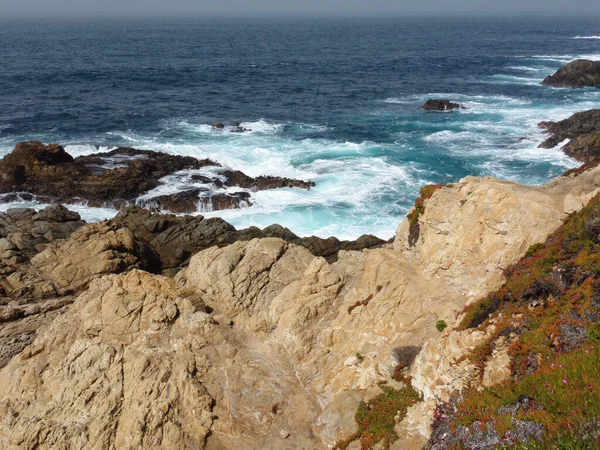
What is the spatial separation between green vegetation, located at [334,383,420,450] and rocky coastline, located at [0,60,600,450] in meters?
0.05

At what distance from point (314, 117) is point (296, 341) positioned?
5439 cm

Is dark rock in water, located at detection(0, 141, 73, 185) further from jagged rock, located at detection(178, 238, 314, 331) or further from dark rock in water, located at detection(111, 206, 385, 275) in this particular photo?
jagged rock, located at detection(178, 238, 314, 331)

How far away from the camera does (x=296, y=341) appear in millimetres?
19266

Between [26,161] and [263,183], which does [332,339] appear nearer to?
[263,183]

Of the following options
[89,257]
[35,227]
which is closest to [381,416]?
[89,257]

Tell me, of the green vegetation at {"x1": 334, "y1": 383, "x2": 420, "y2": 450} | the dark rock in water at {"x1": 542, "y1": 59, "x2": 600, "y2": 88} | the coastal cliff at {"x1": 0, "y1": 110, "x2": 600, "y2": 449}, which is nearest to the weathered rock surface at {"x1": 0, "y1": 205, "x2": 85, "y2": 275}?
the coastal cliff at {"x1": 0, "y1": 110, "x2": 600, "y2": 449}

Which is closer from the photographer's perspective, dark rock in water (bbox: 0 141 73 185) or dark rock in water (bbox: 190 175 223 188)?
dark rock in water (bbox: 0 141 73 185)

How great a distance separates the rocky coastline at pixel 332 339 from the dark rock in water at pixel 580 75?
264 ft

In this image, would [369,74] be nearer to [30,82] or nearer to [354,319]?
[30,82]

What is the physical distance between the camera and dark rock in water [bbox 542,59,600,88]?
8819 centimetres

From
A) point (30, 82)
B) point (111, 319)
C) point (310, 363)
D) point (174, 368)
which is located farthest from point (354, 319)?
point (30, 82)

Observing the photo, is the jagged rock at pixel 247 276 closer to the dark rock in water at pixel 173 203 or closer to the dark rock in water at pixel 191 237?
the dark rock in water at pixel 191 237

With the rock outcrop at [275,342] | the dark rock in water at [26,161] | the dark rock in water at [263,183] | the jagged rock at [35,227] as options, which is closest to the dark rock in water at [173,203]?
the dark rock in water at [263,183]

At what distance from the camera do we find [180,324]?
19.6 meters
